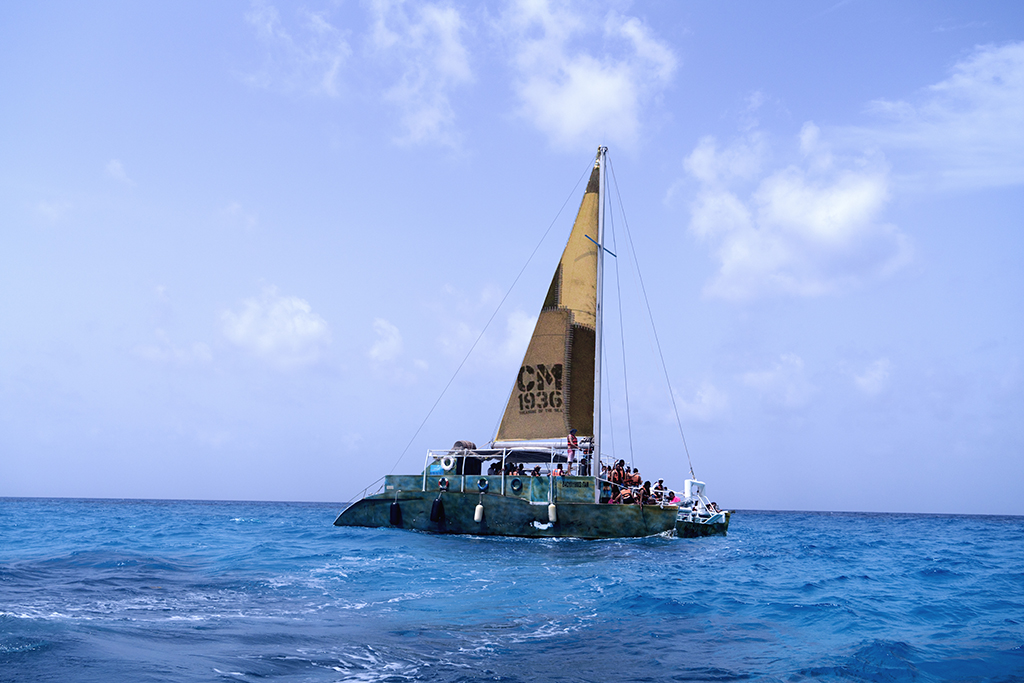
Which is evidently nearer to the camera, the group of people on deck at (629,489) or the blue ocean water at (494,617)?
the blue ocean water at (494,617)

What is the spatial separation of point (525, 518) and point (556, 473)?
99.1 inches

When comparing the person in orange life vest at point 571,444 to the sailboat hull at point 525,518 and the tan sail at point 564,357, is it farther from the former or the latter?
the sailboat hull at point 525,518

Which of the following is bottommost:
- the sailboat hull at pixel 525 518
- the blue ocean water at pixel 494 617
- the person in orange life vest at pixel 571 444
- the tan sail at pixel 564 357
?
the blue ocean water at pixel 494 617

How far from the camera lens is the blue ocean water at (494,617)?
8461 mm

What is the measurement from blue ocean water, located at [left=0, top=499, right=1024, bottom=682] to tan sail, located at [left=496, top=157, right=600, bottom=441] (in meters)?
7.85

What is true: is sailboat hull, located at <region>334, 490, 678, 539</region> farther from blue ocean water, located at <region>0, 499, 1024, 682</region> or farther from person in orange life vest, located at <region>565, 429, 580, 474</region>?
blue ocean water, located at <region>0, 499, 1024, 682</region>

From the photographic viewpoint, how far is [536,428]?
98.1 feet

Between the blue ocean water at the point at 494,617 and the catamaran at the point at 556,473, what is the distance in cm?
316

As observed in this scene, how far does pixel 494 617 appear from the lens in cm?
1192

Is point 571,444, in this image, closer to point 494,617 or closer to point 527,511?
point 527,511

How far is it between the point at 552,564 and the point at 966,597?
32.5ft

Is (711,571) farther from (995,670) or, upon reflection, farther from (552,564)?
(995,670)

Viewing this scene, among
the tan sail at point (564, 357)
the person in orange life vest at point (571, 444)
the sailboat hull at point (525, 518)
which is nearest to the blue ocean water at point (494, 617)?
the sailboat hull at point (525, 518)

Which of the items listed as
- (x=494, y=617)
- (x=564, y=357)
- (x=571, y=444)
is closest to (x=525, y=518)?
(x=571, y=444)
